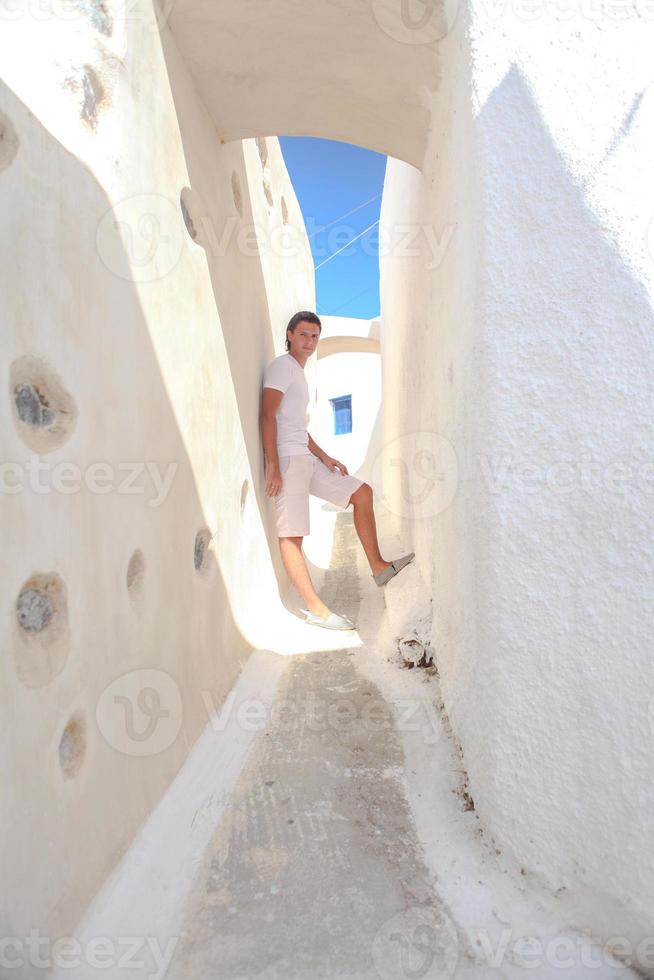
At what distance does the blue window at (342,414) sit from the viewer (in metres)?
11.8

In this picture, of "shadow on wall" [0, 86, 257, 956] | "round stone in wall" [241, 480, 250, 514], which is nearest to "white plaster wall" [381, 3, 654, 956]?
"shadow on wall" [0, 86, 257, 956]

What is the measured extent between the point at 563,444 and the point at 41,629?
1077 mm

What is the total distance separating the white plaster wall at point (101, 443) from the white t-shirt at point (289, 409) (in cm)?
68

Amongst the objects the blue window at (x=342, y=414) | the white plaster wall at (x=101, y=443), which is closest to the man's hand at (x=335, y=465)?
the white plaster wall at (x=101, y=443)

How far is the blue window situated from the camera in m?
11.8

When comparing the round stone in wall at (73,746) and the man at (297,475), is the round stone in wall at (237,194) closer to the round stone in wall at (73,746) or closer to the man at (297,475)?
the man at (297,475)

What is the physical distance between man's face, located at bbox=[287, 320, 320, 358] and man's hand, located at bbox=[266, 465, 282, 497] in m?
0.61

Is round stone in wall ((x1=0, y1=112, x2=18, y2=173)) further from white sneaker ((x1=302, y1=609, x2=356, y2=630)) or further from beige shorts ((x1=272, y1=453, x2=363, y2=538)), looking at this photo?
white sneaker ((x1=302, y1=609, x2=356, y2=630))

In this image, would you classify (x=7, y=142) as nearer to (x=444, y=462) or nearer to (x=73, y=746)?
(x=73, y=746)

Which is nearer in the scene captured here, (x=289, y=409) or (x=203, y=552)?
(x=203, y=552)

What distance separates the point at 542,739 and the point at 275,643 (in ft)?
4.67

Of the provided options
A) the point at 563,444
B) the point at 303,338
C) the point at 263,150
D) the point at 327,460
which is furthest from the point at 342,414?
the point at 563,444

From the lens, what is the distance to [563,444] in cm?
130

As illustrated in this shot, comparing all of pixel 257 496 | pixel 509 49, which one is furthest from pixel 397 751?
pixel 509 49
